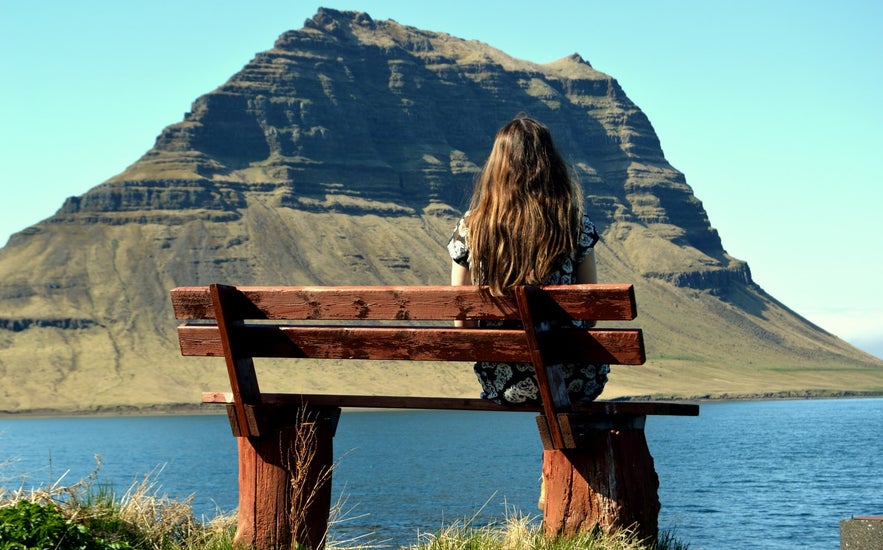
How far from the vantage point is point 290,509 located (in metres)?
6.83

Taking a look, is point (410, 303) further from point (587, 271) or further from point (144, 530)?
point (144, 530)

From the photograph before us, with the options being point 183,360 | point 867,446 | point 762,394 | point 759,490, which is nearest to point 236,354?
point 759,490

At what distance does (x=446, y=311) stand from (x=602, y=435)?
116 centimetres

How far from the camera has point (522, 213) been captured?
244 inches

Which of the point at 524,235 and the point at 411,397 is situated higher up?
the point at 524,235

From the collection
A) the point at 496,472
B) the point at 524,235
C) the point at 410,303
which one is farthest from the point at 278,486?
the point at 496,472

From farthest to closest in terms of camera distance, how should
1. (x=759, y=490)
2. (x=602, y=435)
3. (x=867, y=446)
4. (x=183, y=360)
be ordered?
(x=183, y=360) → (x=867, y=446) → (x=759, y=490) → (x=602, y=435)

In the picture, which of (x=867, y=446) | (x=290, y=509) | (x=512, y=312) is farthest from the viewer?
(x=867, y=446)

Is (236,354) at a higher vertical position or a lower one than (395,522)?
higher

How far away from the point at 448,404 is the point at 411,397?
19.1 inches

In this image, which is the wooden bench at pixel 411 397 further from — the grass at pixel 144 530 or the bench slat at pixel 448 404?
the grass at pixel 144 530

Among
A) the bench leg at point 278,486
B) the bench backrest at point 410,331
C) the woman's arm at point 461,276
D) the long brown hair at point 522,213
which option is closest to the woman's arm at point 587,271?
the long brown hair at point 522,213

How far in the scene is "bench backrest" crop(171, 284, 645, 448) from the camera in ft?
19.0

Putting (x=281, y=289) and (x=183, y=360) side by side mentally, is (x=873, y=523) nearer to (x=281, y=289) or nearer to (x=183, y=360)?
(x=281, y=289)
